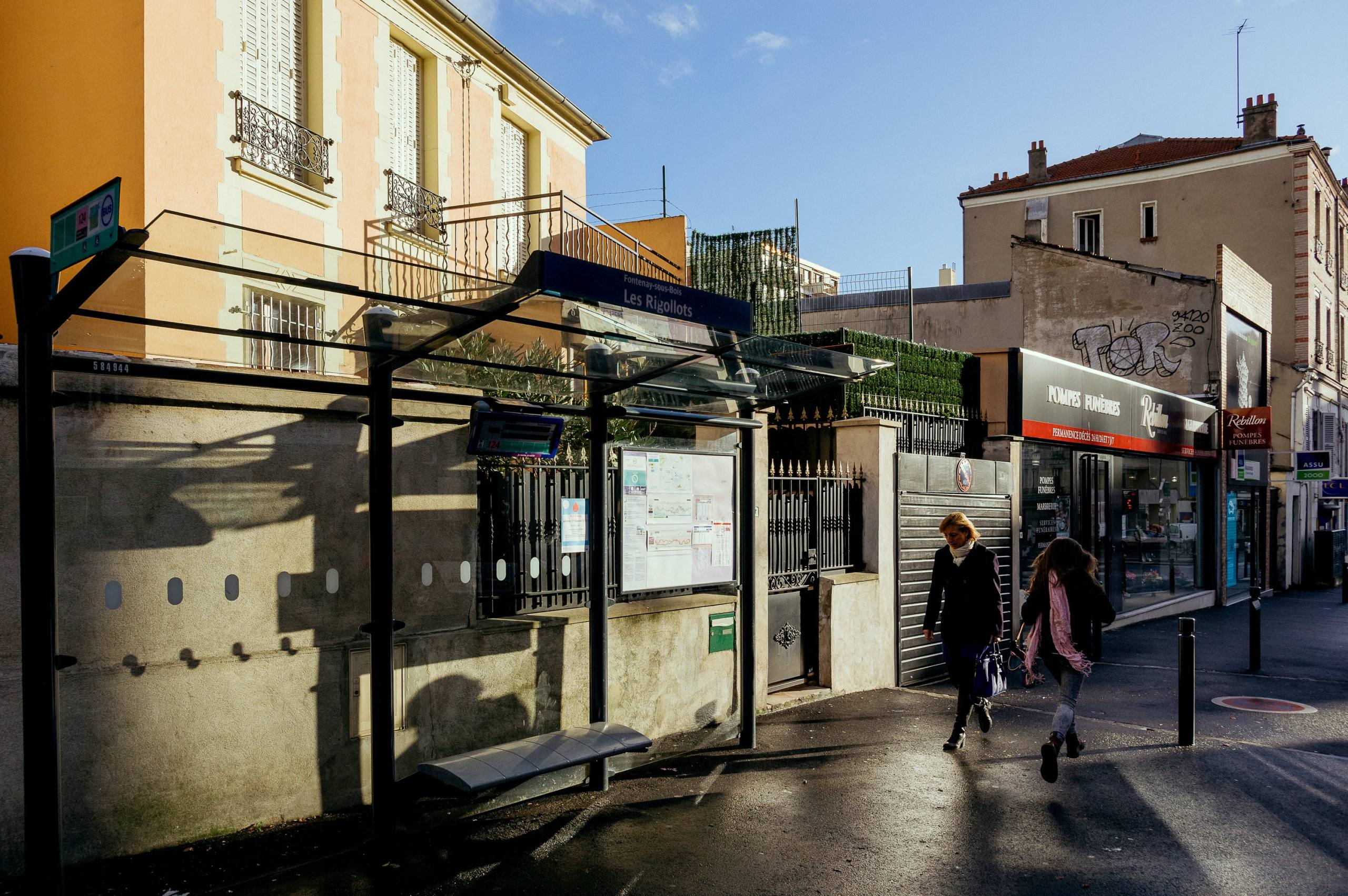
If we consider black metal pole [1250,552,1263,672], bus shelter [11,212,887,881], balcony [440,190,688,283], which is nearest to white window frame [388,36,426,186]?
balcony [440,190,688,283]

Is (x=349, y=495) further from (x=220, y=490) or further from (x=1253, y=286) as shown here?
(x=1253, y=286)

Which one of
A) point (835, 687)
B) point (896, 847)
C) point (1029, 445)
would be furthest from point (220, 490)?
point (1029, 445)

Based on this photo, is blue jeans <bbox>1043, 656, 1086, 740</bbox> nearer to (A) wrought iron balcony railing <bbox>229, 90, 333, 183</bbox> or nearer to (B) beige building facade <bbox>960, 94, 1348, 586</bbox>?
(A) wrought iron balcony railing <bbox>229, 90, 333, 183</bbox>

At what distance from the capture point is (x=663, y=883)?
15.4 ft

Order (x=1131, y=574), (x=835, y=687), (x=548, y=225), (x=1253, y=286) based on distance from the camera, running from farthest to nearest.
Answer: (x=1253, y=286) → (x=1131, y=574) → (x=548, y=225) → (x=835, y=687)

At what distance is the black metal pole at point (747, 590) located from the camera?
23.4 feet

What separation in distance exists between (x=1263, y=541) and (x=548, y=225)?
19961 millimetres

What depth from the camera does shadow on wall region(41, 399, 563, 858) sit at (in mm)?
4664

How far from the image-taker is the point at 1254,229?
2936 cm

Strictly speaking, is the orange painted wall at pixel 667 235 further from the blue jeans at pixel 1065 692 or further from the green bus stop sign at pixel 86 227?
the green bus stop sign at pixel 86 227

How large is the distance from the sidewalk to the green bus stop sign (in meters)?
2.84

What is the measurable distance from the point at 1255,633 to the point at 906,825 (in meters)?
8.22

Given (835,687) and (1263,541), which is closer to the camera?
(835,687)

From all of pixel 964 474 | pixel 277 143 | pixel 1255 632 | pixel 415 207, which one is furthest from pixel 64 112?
pixel 1255 632
